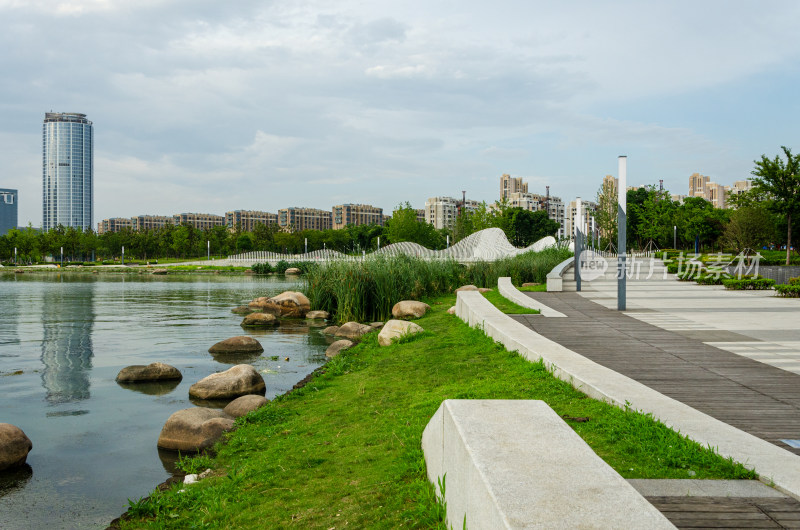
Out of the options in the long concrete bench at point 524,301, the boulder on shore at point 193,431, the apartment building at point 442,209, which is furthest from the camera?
the apartment building at point 442,209

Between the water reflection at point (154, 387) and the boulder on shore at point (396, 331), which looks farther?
the boulder on shore at point (396, 331)

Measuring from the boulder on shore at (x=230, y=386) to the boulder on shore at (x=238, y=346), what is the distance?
360cm

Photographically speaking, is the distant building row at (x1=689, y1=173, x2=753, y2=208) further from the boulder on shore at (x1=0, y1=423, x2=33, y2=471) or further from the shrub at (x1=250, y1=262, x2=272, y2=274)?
the boulder on shore at (x1=0, y1=423, x2=33, y2=471)

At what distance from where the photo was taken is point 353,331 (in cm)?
1390

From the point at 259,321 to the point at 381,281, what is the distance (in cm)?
376

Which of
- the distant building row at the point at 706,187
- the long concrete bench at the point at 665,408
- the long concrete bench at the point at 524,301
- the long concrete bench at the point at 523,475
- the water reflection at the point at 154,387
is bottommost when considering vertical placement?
the water reflection at the point at 154,387

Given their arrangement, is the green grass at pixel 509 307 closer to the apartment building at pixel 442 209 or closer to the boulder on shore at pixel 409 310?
the boulder on shore at pixel 409 310

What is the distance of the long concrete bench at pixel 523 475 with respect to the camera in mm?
2039

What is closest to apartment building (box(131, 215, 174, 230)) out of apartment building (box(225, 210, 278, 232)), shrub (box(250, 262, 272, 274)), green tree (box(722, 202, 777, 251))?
apartment building (box(225, 210, 278, 232))

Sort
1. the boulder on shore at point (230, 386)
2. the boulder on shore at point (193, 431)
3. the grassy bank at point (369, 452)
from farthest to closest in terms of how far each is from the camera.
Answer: the boulder on shore at point (230, 386) < the boulder on shore at point (193, 431) < the grassy bank at point (369, 452)

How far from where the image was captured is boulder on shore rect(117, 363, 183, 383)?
9875 millimetres

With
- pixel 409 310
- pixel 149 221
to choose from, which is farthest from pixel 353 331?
pixel 149 221

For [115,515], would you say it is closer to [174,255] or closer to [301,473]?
[301,473]

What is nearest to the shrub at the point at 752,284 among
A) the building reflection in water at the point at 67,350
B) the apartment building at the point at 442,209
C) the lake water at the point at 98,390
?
the lake water at the point at 98,390
